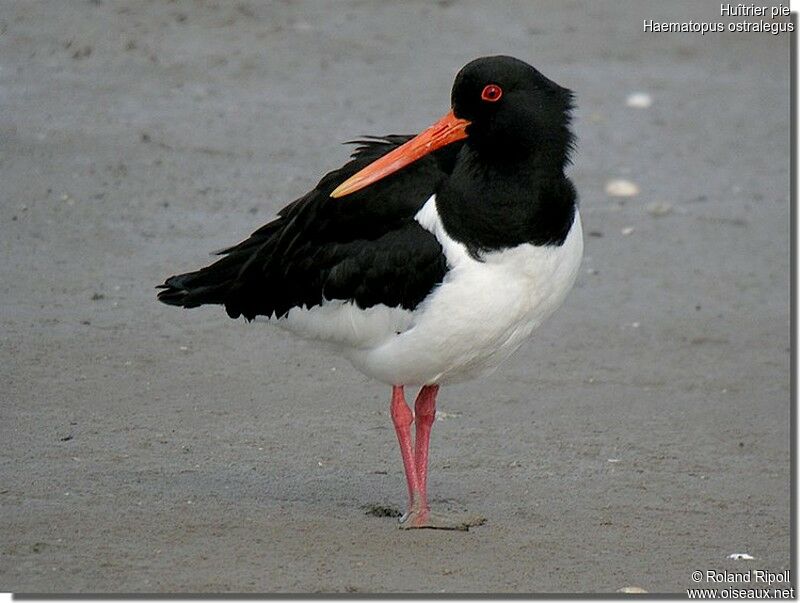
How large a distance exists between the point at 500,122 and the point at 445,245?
52 centimetres

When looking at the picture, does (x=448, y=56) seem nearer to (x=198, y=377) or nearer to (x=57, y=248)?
(x=57, y=248)

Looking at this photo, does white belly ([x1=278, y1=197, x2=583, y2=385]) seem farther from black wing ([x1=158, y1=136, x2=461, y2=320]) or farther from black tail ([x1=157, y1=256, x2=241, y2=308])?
black tail ([x1=157, y1=256, x2=241, y2=308])

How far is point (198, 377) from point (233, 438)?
72cm

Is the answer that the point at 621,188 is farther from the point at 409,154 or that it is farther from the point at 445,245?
the point at 445,245

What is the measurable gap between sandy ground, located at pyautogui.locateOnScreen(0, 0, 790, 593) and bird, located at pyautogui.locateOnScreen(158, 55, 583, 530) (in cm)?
59

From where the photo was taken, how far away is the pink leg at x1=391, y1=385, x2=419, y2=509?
240 inches

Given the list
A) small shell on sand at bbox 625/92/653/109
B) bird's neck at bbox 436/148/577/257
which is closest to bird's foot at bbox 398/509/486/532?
bird's neck at bbox 436/148/577/257

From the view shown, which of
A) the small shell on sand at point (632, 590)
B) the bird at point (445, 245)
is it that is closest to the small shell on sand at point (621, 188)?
the bird at point (445, 245)

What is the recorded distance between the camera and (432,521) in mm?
6027

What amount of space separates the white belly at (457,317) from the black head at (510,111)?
12.7 inches

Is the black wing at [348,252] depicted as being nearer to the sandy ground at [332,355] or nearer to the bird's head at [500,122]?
the bird's head at [500,122]

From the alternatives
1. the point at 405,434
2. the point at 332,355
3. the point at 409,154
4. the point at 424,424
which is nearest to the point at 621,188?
the point at 332,355

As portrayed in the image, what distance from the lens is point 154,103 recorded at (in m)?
10.9

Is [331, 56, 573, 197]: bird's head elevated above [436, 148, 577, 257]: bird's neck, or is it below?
above
